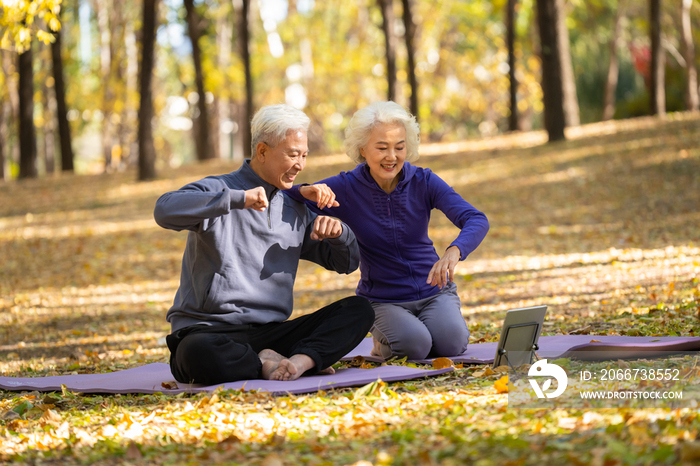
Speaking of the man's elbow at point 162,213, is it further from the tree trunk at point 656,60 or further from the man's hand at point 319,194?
the tree trunk at point 656,60

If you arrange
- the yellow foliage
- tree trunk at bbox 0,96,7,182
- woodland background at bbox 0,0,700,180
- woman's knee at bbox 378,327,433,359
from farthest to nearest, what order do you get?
tree trunk at bbox 0,96,7,182 → woodland background at bbox 0,0,700,180 → the yellow foliage → woman's knee at bbox 378,327,433,359

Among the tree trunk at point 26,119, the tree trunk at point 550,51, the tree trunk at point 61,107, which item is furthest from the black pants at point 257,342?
the tree trunk at point 61,107

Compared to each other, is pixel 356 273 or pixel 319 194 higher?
pixel 319 194

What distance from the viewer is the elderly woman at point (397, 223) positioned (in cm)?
426

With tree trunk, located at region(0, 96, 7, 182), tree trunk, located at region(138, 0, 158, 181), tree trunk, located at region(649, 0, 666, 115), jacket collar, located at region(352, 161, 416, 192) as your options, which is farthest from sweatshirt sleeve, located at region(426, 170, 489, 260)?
tree trunk, located at region(0, 96, 7, 182)

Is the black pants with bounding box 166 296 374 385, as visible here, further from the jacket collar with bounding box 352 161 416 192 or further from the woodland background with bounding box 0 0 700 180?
the woodland background with bounding box 0 0 700 180

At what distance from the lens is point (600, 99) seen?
31.1 metres

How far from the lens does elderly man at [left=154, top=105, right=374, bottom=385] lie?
375 centimetres

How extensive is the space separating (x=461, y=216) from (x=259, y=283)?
128 centimetres

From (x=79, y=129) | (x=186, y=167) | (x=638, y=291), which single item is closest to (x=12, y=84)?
(x=79, y=129)

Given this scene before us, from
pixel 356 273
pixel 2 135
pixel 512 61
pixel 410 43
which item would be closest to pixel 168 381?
pixel 356 273

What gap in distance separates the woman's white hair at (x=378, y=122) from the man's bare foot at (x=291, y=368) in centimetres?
142

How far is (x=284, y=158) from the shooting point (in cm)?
393

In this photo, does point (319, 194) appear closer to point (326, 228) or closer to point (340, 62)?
point (326, 228)
